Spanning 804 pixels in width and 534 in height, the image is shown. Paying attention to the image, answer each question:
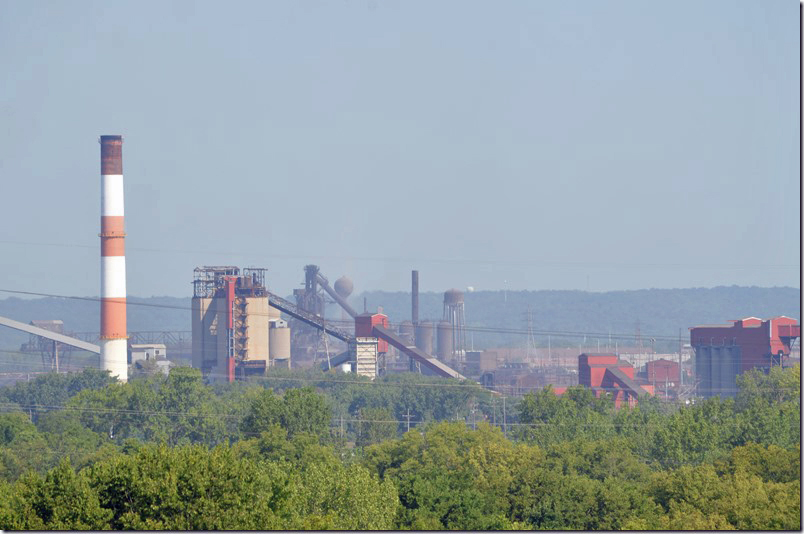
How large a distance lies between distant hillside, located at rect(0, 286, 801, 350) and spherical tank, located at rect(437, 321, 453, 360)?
69.1m

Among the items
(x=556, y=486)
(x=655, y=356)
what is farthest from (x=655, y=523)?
(x=655, y=356)

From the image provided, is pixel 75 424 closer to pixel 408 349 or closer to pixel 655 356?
pixel 408 349

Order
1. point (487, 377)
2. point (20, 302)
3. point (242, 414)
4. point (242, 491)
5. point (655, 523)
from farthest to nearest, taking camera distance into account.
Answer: point (20, 302)
point (487, 377)
point (242, 414)
point (655, 523)
point (242, 491)

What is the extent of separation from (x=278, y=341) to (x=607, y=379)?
17769 mm

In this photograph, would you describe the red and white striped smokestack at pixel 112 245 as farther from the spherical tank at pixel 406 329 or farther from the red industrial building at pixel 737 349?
the spherical tank at pixel 406 329

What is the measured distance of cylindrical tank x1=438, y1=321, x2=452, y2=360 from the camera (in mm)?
83250

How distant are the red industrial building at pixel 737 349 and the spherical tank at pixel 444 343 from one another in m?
25.1

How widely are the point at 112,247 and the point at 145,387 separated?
557cm

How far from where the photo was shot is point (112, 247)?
1934 inches

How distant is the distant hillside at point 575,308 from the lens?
159625mm

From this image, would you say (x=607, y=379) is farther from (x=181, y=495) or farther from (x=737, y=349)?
(x=181, y=495)

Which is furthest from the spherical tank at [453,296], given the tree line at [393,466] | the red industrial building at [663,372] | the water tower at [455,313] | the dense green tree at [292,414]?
the dense green tree at [292,414]

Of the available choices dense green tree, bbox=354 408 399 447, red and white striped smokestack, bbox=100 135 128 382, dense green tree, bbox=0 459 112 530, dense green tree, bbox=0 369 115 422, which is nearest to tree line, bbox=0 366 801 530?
dense green tree, bbox=0 459 112 530

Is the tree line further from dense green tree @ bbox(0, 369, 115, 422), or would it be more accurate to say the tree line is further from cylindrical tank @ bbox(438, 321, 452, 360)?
cylindrical tank @ bbox(438, 321, 452, 360)
